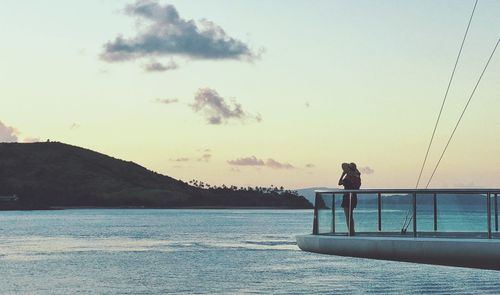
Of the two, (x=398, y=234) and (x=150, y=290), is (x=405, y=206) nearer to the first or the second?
(x=398, y=234)

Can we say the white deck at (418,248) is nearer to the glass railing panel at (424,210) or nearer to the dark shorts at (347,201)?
the glass railing panel at (424,210)

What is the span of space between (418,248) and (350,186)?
362 cm

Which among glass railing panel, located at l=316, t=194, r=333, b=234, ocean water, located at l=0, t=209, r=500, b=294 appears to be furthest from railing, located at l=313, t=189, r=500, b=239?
ocean water, located at l=0, t=209, r=500, b=294

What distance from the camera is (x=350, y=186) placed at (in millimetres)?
19500

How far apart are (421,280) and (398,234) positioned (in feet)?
151

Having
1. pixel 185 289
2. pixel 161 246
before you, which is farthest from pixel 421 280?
pixel 161 246

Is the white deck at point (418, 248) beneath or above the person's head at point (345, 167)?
beneath

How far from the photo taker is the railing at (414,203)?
55.0ft

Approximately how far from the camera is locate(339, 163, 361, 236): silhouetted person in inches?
722

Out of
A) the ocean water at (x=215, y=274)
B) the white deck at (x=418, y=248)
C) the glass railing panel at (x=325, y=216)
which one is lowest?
the ocean water at (x=215, y=274)

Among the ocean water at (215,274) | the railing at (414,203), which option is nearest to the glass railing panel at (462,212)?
the railing at (414,203)

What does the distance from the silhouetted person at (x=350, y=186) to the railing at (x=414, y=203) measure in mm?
122

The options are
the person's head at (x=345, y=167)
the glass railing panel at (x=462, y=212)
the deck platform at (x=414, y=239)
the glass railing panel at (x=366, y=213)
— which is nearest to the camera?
A: the deck platform at (x=414, y=239)

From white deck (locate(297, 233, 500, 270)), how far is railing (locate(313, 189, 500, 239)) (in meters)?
0.61
